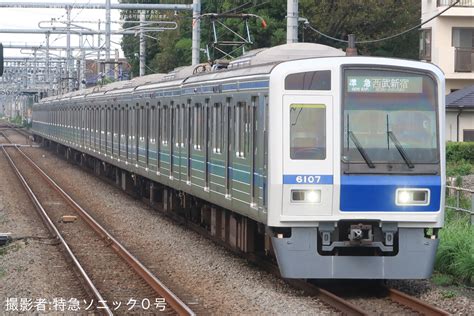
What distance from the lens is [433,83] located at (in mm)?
11273

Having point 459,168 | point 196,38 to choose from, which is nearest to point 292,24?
point 196,38

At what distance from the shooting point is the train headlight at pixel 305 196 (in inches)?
433

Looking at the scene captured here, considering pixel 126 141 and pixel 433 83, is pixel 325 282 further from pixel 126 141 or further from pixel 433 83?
pixel 126 141

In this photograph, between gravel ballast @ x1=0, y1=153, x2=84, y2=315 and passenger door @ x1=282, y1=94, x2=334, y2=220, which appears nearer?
passenger door @ x1=282, y1=94, x2=334, y2=220

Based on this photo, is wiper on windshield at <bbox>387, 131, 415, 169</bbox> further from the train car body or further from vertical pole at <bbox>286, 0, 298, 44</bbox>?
vertical pole at <bbox>286, 0, 298, 44</bbox>

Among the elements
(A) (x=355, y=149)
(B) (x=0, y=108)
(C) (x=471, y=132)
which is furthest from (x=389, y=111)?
(B) (x=0, y=108)

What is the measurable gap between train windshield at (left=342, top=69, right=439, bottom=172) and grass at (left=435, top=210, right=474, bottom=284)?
62.5 inches

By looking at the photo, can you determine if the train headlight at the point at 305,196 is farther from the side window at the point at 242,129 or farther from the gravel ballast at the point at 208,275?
the side window at the point at 242,129

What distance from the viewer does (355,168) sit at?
11.0m

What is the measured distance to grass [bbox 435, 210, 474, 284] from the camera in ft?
39.7

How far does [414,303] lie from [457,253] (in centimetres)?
236

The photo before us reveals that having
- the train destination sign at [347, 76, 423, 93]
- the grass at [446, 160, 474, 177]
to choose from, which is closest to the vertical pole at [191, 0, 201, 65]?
the grass at [446, 160, 474, 177]

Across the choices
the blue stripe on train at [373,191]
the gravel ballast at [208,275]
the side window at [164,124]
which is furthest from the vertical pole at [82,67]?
the blue stripe on train at [373,191]

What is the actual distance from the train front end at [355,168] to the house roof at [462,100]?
2203 cm
